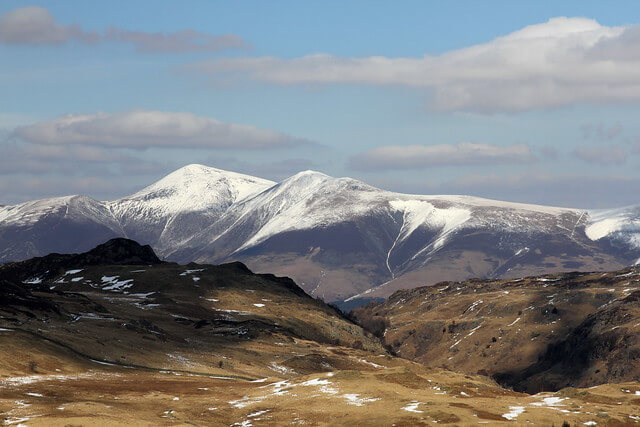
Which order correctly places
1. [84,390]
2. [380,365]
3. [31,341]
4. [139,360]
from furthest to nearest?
[380,365] < [139,360] < [31,341] < [84,390]

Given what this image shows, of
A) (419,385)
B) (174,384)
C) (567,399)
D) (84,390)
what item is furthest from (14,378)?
(567,399)

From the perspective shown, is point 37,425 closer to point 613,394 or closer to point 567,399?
point 567,399

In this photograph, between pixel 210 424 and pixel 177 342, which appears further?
pixel 177 342

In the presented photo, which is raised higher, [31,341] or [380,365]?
[31,341]

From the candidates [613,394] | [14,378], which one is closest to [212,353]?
[14,378]

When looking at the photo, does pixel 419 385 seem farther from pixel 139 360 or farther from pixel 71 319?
pixel 71 319

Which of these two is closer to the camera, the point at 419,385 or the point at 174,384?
the point at 419,385

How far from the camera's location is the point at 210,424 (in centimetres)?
8744

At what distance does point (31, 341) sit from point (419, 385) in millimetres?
60164

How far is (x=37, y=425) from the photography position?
77312mm

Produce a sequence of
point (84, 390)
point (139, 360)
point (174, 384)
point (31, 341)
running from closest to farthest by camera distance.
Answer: point (84, 390)
point (174, 384)
point (31, 341)
point (139, 360)

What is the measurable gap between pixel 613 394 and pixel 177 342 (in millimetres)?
99763

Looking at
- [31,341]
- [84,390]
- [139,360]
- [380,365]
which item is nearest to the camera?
[84,390]

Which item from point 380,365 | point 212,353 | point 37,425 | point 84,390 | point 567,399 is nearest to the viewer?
point 37,425
